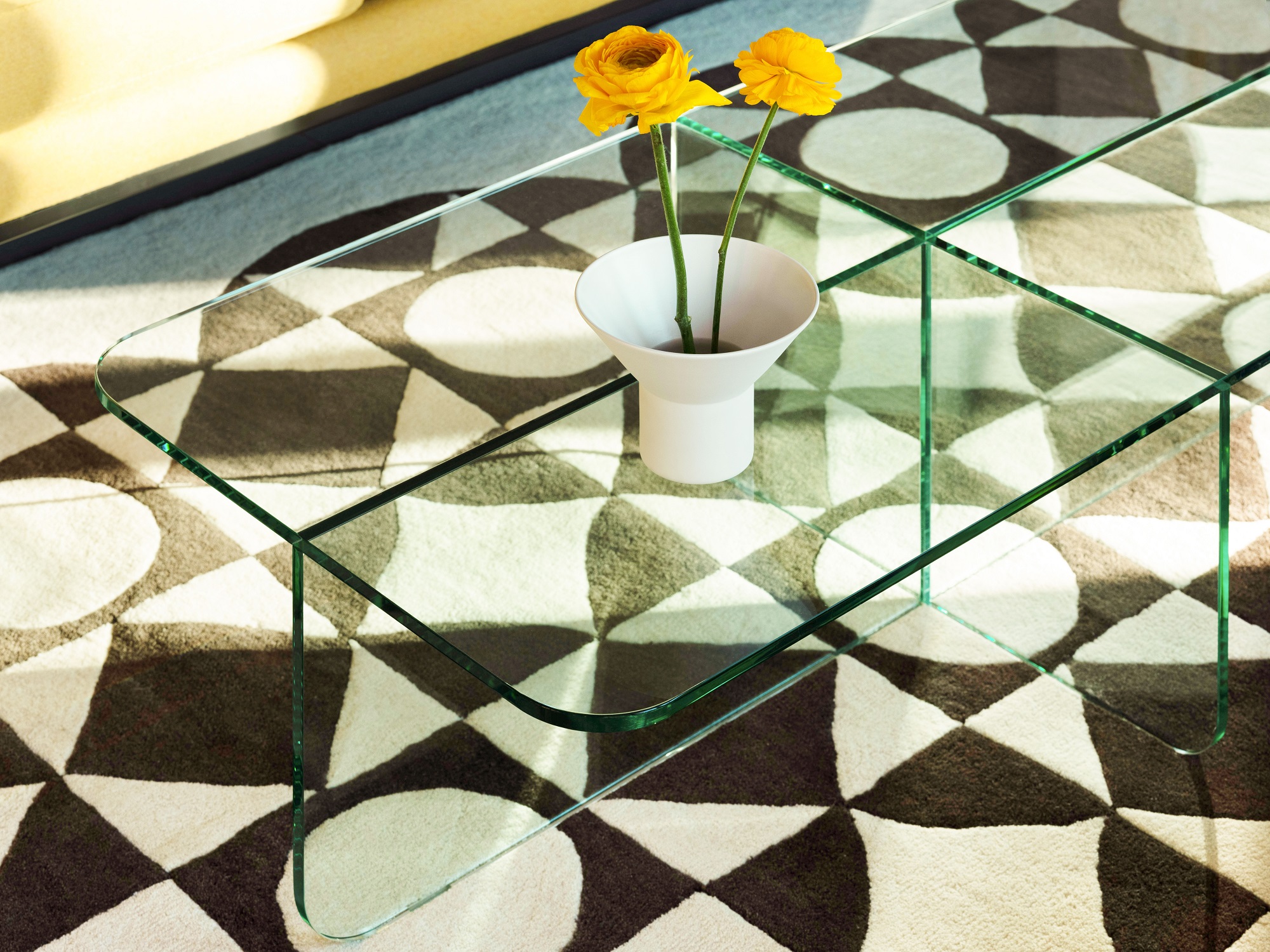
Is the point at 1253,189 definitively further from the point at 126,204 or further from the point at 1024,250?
the point at 126,204

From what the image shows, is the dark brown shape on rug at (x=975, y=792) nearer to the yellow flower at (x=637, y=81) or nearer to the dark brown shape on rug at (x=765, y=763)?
the dark brown shape on rug at (x=765, y=763)

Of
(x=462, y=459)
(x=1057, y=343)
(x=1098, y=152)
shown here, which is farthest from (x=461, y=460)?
(x=1098, y=152)

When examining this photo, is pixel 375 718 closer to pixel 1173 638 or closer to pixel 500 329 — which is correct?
pixel 500 329

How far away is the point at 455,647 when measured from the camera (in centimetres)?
96

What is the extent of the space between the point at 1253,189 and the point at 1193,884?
0.73 meters

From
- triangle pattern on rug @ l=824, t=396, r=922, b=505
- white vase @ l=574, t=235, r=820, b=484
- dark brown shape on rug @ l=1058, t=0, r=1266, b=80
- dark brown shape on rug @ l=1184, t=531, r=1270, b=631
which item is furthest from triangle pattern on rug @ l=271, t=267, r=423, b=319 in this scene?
dark brown shape on rug @ l=1058, t=0, r=1266, b=80

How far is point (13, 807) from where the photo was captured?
4.07ft

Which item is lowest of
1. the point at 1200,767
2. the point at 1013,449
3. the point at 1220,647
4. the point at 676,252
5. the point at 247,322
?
the point at 1200,767

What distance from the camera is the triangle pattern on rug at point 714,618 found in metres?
0.99

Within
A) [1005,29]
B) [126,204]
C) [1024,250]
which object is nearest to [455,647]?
[1024,250]

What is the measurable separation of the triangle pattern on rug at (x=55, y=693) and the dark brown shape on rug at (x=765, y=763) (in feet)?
1.77

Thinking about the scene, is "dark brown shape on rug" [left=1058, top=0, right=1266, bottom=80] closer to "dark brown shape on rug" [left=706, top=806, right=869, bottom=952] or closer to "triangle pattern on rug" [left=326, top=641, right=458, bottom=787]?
"dark brown shape on rug" [left=706, top=806, right=869, bottom=952]

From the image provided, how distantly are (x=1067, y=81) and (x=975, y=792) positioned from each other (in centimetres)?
90

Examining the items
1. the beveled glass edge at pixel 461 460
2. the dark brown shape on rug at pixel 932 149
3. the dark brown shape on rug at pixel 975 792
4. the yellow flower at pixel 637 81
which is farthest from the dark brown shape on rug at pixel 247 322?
the dark brown shape on rug at pixel 975 792
